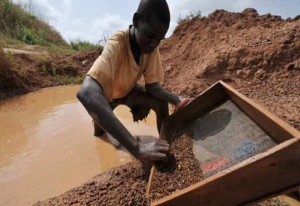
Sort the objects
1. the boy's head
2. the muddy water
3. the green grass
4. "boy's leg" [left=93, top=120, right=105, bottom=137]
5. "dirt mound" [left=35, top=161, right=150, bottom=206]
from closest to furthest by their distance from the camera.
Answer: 1. "dirt mound" [left=35, top=161, right=150, bottom=206]
2. the boy's head
3. the muddy water
4. "boy's leg" [left=93, top=120, right=105, bottom=137]
5. the green grass

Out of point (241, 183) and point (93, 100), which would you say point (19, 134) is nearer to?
point (93, 100)

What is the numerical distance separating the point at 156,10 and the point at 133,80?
2.85 ft

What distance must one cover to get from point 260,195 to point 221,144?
765 millimetres

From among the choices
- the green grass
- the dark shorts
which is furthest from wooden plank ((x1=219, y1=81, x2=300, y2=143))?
the green grass

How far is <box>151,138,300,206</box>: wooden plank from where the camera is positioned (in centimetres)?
170

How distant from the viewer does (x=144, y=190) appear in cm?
254

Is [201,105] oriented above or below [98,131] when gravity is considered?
above

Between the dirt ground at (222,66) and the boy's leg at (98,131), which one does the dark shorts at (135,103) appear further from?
the dirt ground at (222,66)

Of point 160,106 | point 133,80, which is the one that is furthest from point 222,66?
point 133,80

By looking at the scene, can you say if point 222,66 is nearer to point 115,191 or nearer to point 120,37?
point 120,37

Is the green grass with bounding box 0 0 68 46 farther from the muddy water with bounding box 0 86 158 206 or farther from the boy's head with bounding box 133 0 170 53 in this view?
the boy's head with bounding box 133 0 170 53

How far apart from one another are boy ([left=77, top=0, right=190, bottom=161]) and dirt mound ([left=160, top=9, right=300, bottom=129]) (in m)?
1.53

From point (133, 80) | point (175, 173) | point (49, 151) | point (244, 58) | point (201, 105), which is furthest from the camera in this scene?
point (244, 58)

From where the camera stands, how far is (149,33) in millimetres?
2703
